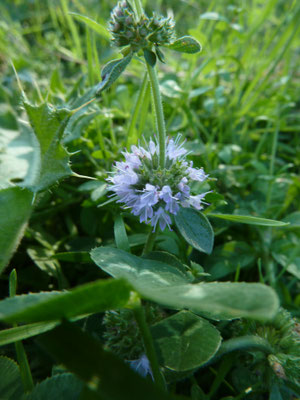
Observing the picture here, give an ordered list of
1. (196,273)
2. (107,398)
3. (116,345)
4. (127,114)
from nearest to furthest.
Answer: (107,398) < (116,345) < (196,273) < (127,114)

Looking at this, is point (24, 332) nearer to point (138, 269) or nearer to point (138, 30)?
point (138, 269)

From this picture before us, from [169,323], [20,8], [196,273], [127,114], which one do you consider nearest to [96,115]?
[127,114]

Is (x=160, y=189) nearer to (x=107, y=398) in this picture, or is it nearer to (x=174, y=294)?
(x=174, y=294)

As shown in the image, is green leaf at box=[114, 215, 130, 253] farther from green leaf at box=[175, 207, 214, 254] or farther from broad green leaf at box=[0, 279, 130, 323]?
broad green leaf at box=[0, 279, 130, 323]

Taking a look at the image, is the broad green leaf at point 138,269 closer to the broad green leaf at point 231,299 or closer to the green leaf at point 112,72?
the broad green leaf at point 231,299

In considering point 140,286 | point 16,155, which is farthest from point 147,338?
point 16,155

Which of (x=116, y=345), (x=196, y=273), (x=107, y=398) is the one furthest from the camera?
(x=196, y=273)

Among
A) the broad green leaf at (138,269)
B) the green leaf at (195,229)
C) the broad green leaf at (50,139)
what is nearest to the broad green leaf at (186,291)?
the broad green leaf at (138,269)
